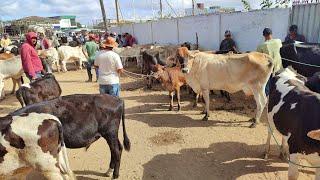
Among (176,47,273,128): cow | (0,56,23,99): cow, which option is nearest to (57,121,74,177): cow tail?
(176,47,273,128): cow

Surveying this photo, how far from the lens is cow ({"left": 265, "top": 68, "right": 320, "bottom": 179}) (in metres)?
4.09

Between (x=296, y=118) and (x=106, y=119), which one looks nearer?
(x=296, y=118)

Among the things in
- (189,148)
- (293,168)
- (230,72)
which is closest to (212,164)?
(189,148)

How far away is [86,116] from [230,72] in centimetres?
426

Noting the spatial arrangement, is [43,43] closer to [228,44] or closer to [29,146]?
[228,44]

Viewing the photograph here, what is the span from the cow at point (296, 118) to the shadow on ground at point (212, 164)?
0.78m

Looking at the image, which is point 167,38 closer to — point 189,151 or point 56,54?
point 56,54

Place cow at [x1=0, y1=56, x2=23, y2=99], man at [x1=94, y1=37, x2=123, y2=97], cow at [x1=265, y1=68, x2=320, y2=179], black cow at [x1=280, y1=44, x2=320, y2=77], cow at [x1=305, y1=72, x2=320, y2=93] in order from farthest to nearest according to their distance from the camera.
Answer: cow at [x1=0, y1=56, x2=23, y2=99] < black cow at [x1=280, y1=44, x2=320, y2=77] < man at [x1=94, y1=37, x2=123, y2=97] < cow at [x1=305, y1=72, x2=320, y2=93] < cow at [x1=265, y1=68, x2=320, y2=179]

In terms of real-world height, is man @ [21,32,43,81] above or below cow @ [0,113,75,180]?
above

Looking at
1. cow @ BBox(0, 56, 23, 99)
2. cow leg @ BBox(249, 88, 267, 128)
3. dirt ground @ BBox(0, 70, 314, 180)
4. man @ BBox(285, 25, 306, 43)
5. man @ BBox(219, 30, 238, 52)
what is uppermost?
man @ BBox(285, 25, 306, 43)

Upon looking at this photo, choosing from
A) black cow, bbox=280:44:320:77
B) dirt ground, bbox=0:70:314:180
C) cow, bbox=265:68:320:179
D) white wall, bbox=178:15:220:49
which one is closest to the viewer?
cow, bbox=265:68:320:179

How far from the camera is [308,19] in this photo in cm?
965

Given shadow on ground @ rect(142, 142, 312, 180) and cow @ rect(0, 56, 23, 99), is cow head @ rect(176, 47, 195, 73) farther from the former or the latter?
cow @ rect(0, 56, 23, 99)

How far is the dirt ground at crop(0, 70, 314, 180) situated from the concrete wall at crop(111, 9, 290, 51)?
2.85 metres
